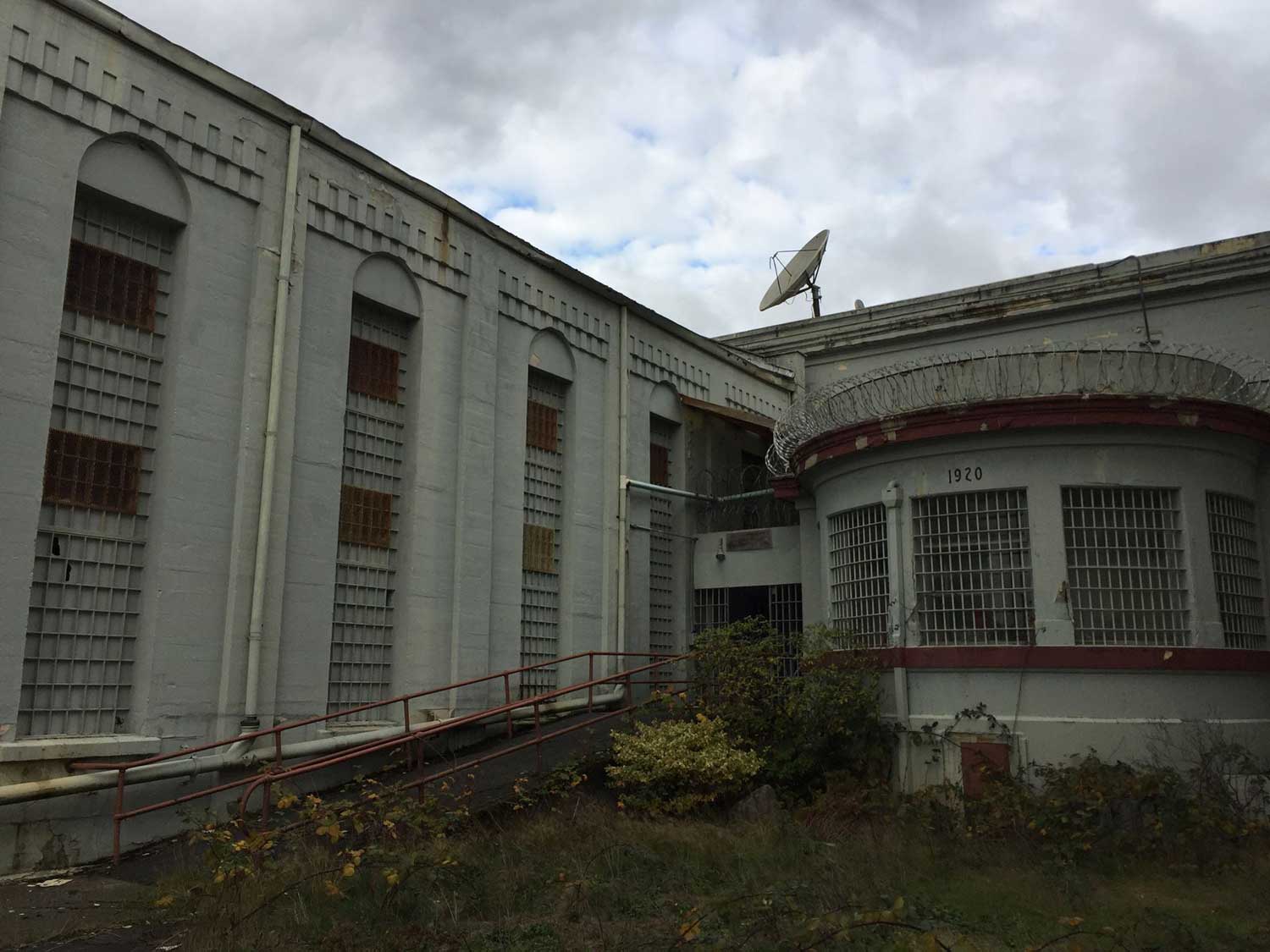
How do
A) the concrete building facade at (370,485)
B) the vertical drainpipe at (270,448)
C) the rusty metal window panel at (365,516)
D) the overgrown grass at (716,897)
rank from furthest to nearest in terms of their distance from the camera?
1. the rusty metal window panel at (365,516)
2. the vertical drainpipe at (270,448)
3. the concrete building facade at (370,485)
4. the overgrown grass at (716,897)

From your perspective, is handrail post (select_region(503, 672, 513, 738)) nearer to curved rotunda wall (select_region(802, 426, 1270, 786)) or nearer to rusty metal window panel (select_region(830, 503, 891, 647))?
rusty metal window panel (select_region(830, 503, 891, 647))

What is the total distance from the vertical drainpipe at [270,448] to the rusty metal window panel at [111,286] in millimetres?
1397

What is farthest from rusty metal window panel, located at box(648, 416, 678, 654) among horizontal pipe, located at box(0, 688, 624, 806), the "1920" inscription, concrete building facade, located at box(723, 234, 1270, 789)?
the "1920" inscription

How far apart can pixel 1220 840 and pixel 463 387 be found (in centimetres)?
1069

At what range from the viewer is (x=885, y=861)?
31.2ft

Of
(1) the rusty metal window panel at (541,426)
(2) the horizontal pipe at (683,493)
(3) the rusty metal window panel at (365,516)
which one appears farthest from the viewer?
(2) the horizontal pipe at (683,493)

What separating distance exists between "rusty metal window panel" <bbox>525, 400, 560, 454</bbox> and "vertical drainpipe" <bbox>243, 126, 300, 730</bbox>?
4.81m

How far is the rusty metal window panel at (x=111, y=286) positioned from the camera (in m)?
11.5

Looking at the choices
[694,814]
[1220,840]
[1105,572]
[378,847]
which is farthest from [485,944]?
[1105,572]

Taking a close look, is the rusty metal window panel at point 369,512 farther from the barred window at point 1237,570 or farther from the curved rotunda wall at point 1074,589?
the barred window at point 1237,570

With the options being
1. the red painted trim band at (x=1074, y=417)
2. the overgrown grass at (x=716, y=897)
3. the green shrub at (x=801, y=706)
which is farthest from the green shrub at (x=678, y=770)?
the red painted trim band at (x=1074, y=417)

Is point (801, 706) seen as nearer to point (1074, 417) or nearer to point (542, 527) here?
point (1074, 417)

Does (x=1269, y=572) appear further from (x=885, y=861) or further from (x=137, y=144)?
(x=137, y=144)

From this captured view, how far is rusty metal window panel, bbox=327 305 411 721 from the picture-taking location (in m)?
13.7
